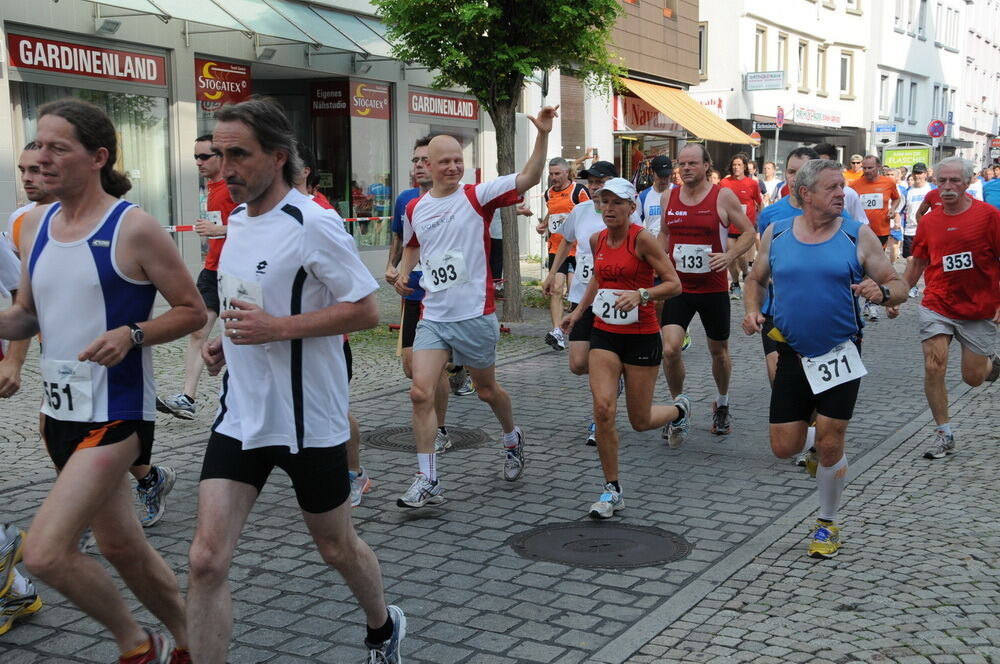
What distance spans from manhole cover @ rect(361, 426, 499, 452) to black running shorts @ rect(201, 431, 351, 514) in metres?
4.10

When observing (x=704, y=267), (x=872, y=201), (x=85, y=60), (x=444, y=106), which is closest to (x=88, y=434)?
(x=704, y=267)

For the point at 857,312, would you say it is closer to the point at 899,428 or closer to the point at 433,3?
the point at 899,428

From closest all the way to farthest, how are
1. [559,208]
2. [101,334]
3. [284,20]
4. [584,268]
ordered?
1. [101,334]
2. [584,268]
3. [559,208]
4. [284,20]

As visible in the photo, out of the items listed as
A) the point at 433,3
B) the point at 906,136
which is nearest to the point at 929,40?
the point at 906,136

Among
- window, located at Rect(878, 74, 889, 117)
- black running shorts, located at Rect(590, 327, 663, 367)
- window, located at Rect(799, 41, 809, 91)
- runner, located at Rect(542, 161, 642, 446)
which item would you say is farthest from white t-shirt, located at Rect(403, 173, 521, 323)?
window, located at Rect(878, 74, 889, 117)

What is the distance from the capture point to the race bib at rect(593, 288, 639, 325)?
633 centimetres

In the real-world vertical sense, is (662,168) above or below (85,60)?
below

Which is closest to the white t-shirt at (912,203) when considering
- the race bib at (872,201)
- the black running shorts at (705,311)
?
the race bib at (872,201)

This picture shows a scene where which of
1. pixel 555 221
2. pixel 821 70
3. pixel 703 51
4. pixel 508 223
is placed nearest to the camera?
pixel 555 221

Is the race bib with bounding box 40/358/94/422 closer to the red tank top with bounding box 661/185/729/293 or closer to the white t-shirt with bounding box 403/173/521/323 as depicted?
the white t-shirt with bounding box 403/173/521/323

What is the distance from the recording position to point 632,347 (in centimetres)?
643

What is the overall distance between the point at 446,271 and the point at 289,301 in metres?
3.03

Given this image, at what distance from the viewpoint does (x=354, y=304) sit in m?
3.61

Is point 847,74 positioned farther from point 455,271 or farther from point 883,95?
point 455,271
